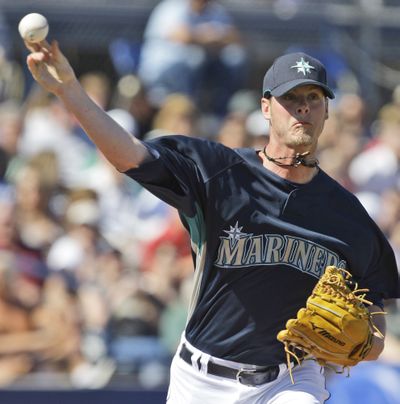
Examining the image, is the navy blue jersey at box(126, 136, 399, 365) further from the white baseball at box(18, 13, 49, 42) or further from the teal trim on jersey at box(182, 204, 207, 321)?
the white baseball at box(18, 13, 49, 42)

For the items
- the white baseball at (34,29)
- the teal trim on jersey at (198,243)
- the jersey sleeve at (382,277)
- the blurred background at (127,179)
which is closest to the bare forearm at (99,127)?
the white baseball at (34,29)

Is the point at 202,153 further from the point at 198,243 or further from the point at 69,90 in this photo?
the point at 69,90

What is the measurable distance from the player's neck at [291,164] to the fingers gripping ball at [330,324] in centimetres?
50

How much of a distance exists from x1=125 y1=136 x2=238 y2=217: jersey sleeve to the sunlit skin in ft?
0.70

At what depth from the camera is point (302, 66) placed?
419 centimetres

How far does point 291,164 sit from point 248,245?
0.40 m

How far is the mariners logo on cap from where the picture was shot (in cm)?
417

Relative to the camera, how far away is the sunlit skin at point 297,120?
13.7 feet

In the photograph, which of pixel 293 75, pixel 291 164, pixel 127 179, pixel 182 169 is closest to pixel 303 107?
pixel 293 75

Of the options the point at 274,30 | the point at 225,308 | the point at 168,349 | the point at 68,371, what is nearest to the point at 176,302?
the point at 168,349

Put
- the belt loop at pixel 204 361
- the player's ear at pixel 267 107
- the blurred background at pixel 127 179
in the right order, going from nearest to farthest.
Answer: the belt loop at pixel 204 361 → the player's ear at pixel 267 107 → the blurred background at pixel 127 179

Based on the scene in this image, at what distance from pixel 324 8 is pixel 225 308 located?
7.23 meters

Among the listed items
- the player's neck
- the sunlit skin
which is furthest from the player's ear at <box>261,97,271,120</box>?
the player's neck

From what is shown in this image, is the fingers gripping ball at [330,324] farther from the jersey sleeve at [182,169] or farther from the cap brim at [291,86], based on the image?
the cap brim at [291,86]
